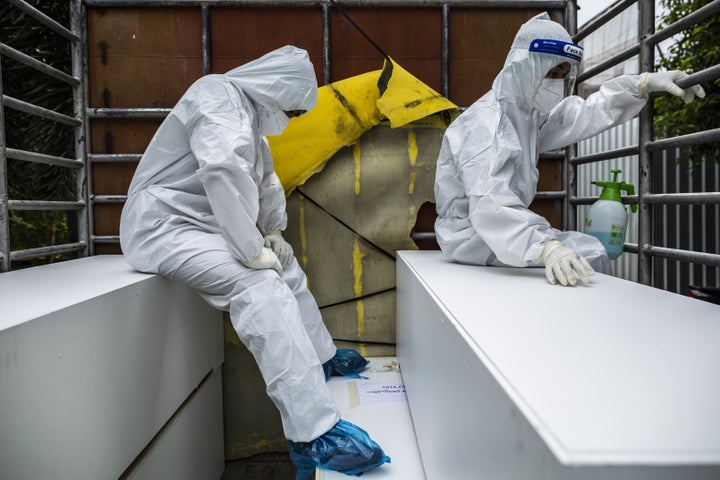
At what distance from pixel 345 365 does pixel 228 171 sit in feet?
3.69

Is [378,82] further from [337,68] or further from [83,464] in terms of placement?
[83,464]

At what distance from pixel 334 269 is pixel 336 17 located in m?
1.35

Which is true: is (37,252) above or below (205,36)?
below

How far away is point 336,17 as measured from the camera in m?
2.45

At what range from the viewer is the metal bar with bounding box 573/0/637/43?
6.29 feet

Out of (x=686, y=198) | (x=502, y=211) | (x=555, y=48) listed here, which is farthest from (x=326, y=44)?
(x=686, y=198)

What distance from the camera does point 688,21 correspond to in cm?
152

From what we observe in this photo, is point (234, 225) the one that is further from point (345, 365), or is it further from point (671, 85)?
point (671, 85)

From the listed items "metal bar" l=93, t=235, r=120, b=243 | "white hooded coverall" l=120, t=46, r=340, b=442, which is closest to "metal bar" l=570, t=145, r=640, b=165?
"white hooded coverall" l=120, t=46, r=340, b=442

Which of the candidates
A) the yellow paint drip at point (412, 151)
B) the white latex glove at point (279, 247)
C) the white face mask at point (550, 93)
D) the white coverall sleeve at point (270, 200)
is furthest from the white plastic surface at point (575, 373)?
the yellow paint drip at point (412, 151)

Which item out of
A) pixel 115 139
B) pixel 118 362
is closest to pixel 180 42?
pixel 115 139

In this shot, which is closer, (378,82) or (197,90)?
(197,90)

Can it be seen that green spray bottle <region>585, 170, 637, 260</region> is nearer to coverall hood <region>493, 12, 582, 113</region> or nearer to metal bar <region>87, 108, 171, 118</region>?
coverall hood <region>493, 12, 582, 113</region>

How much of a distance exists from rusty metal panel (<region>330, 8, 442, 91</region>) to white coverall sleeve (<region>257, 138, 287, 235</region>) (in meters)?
0.72
